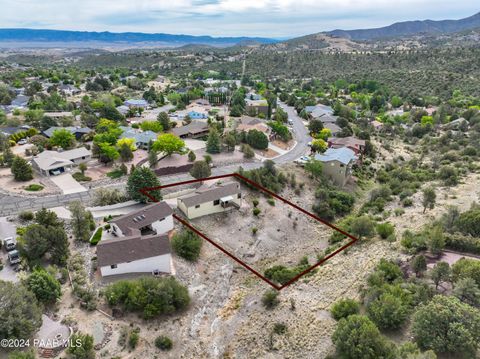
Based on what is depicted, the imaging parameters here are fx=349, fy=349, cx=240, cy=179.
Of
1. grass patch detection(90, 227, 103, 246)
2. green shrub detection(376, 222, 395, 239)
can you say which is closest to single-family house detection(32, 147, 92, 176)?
grass patch detection(90, 227, 103, 246)

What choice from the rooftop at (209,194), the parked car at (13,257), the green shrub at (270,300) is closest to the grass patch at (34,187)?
the parked car at (13,257)

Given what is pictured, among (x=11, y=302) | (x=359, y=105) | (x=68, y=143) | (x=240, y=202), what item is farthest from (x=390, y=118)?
(x=11, y=302)

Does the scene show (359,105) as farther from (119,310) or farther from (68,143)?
(119,310)

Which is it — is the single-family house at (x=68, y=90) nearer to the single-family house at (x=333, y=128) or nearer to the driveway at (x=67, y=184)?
the driveway at (x=67, y=184)

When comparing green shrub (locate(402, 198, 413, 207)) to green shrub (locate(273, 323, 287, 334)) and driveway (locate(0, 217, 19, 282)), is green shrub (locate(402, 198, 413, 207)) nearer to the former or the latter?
green shrub (locate(273, 323, 287, 334))

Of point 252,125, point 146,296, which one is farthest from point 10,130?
point 146,296
